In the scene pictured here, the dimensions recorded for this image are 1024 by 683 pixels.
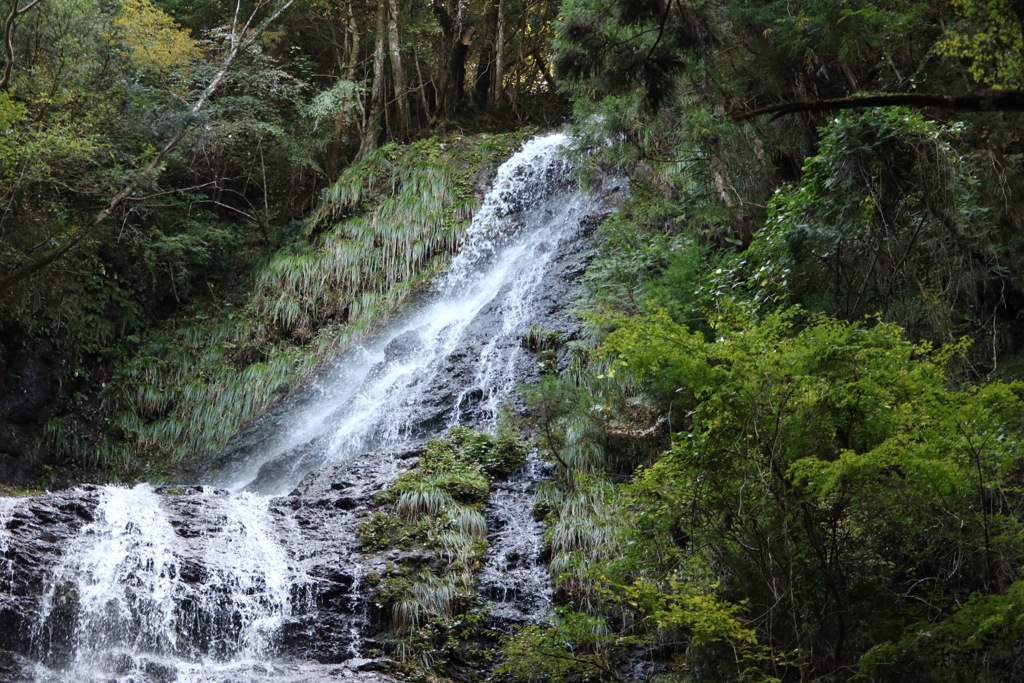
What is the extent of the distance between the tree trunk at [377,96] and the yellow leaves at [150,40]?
4.02m

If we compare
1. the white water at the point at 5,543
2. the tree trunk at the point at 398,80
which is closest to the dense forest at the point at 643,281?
the tree trunk at the point at 398,80

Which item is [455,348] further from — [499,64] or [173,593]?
[499,64]

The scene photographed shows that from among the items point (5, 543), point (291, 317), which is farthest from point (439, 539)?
point (291, 317)

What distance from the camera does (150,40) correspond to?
17.4m

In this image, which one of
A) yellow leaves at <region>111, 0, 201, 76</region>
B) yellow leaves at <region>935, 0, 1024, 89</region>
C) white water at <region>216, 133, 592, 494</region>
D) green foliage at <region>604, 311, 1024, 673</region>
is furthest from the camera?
yellow leaves at <region>111, 0, 201, 76</region>

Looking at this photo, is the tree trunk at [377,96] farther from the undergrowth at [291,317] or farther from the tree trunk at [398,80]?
the undergrowth at [291,317]

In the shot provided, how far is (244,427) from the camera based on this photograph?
14672mm

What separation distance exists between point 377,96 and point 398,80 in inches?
26.0

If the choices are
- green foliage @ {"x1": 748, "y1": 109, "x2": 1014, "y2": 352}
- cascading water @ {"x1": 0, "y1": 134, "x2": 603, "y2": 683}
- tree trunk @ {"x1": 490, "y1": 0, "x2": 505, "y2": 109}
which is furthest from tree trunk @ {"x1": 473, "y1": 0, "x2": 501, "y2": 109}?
green foliage @ {"x1": 748, "y1": 109, "x2": 1014, "y2": 352}

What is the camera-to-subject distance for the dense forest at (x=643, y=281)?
18.4ft

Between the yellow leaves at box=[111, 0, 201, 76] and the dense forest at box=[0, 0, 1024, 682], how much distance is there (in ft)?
0.25

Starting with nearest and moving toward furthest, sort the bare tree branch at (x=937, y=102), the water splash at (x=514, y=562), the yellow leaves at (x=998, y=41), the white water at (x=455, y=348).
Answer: the bare tree branch at (x=937, y=102) → the yellow leaves at (x=998, y=41) → the water splash at (x=514, y=562) → the white water at (x=455, y=348)

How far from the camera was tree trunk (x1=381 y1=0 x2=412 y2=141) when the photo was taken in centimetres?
2023

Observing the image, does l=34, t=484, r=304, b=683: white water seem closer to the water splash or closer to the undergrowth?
the water splash
